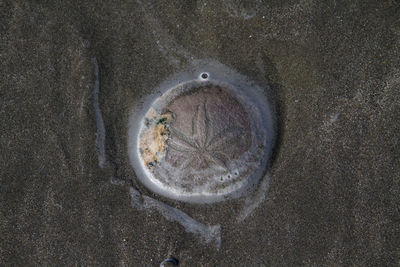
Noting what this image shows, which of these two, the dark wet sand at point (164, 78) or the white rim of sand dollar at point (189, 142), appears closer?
the dark wet sand at point (164, 78)

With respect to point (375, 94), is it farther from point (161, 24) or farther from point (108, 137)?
point (108, 137)

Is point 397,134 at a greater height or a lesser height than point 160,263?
greater

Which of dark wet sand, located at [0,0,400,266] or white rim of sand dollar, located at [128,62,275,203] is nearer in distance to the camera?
dark wet sand, located at [0,0,400,266]

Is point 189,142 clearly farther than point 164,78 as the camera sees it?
No

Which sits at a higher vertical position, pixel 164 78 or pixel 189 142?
pixel 164 78

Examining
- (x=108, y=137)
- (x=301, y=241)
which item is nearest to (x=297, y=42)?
(x=301, y=241)

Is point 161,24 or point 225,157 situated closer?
point 225,157

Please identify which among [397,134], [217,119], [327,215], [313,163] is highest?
[217,119]
